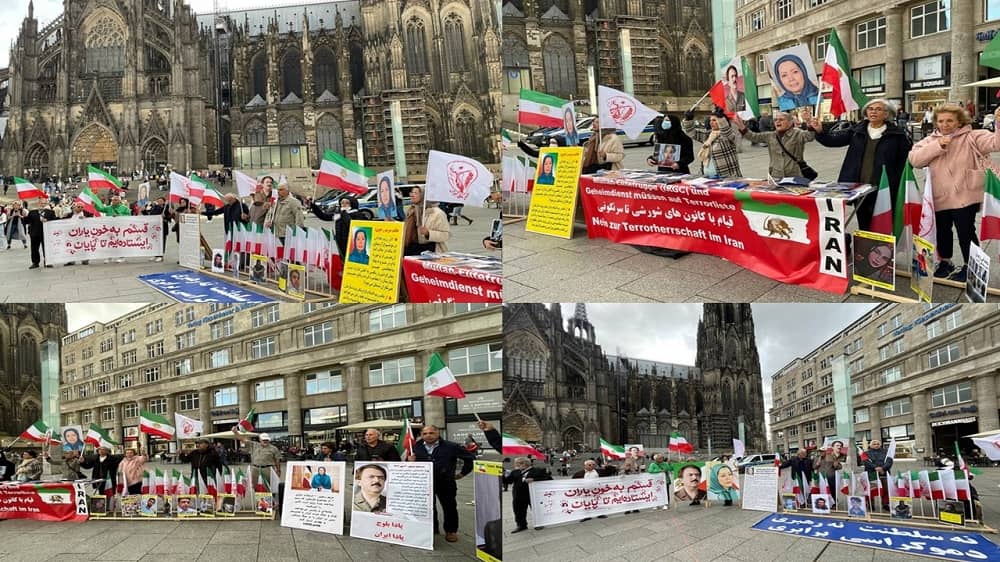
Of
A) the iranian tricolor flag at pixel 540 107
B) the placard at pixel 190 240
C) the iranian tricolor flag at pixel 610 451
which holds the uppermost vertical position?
the iranian tricolor flag at pixel 540 107

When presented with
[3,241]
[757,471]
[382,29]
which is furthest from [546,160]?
[3,241]

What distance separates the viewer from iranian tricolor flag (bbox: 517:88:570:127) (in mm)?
9875

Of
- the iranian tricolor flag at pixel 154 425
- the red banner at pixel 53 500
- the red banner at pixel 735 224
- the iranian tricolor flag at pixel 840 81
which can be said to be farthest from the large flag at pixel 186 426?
the iranian tricolor flag at pixel 840 81

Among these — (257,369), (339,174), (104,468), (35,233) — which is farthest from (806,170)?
(35,233)

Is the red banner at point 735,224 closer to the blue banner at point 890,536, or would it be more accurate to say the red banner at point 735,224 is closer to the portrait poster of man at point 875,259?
the portrait poster of man at point 875,259

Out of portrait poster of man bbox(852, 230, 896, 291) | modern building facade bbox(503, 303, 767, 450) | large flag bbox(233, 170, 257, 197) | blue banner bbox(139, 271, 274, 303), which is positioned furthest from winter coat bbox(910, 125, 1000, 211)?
large flag bbox(233, 170, 257, 197)

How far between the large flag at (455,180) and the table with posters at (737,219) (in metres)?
1.65

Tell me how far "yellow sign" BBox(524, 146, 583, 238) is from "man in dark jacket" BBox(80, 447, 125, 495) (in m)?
6.29

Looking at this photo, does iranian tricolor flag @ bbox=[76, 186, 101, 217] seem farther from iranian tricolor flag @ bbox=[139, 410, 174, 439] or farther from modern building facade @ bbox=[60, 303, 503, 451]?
iranian tricolor flag @ bbox=[139, 410, 174, 439]

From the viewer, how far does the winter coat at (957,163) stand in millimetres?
5875

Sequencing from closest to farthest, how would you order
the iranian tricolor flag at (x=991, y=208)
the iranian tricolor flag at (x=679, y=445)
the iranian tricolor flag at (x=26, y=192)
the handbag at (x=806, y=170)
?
the iranian tricolor flag at (x=991, y=208) → the handbag at (x=806, y=170) → the iranian tricolor flag at (x=679, y=445) → the iranian tricolor flag at (x=26, y=192)

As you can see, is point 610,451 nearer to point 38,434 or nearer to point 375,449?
point 375,449

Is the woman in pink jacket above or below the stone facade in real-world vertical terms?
above

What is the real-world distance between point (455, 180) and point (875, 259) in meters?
4.31
